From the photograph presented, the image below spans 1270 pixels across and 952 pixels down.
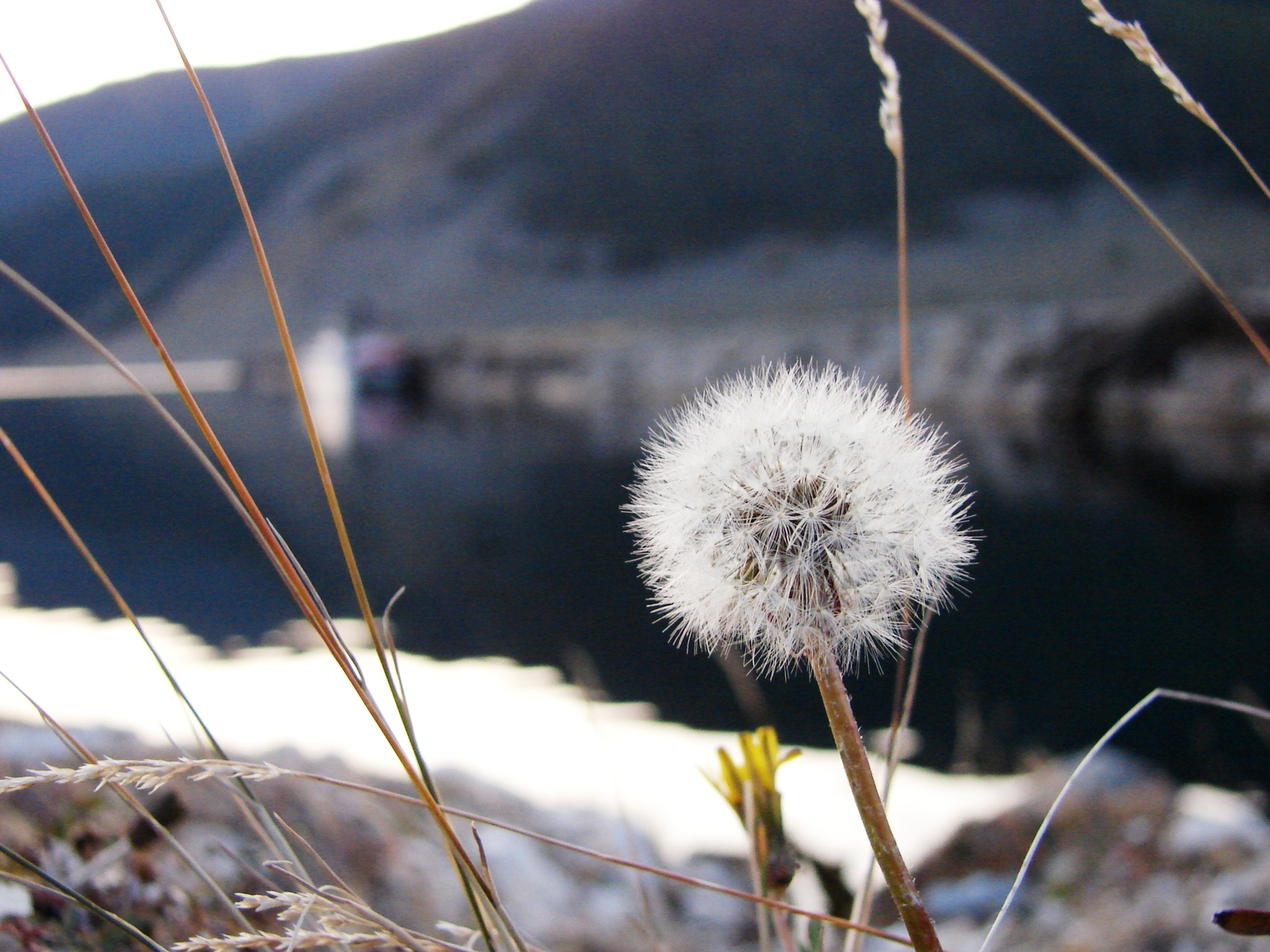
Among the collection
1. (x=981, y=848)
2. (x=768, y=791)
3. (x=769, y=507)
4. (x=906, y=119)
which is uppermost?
(x=906, y=119)

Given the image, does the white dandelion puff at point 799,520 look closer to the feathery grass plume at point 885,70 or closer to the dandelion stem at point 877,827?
the dandelion stem at point 877,827

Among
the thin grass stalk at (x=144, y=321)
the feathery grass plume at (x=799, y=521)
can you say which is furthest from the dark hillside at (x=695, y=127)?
the thin grass stalk at (x=144, y=321)

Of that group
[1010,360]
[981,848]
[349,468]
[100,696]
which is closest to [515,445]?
[349,468]

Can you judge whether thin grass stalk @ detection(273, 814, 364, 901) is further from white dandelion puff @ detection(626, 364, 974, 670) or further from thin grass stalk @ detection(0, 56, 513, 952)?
white dandelion puff @ detection(626, 364, 974, 670)

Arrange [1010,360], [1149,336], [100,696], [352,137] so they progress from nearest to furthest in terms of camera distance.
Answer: [100,696]
[1149,336]
[1010,360]
[352,137]

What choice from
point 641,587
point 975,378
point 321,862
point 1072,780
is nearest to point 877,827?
point 1072,780

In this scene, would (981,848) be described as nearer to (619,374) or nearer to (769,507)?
(769,507)

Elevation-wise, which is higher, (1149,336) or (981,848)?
(1149,336)
